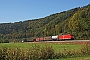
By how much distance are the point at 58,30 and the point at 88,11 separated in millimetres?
23321

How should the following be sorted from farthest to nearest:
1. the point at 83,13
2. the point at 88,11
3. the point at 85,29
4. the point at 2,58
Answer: the point at 88,11
the point at 83,13
the point at 85,29
the point at 2,58

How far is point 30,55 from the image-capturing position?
22.0 meters

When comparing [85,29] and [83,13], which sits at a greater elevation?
[83,13]

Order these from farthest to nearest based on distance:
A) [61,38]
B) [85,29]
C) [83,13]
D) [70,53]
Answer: [83,13] < [85,29] < [61,38] < [70,53]

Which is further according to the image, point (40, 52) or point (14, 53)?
point (40, 52)

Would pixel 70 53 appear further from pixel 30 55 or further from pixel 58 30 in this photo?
pixel 58 30

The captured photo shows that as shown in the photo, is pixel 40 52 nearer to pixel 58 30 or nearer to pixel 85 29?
pixel 85 29

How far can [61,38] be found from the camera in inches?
3428

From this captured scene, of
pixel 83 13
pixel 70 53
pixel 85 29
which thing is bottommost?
pixel 70 53

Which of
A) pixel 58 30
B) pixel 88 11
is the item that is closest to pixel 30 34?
pixel 58 30

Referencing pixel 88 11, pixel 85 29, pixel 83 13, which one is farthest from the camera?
pixel 88 11

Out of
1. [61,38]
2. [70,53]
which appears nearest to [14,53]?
[70,53]

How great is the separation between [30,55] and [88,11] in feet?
345

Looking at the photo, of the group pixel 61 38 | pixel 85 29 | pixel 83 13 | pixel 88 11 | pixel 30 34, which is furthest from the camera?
pixel 30 34
